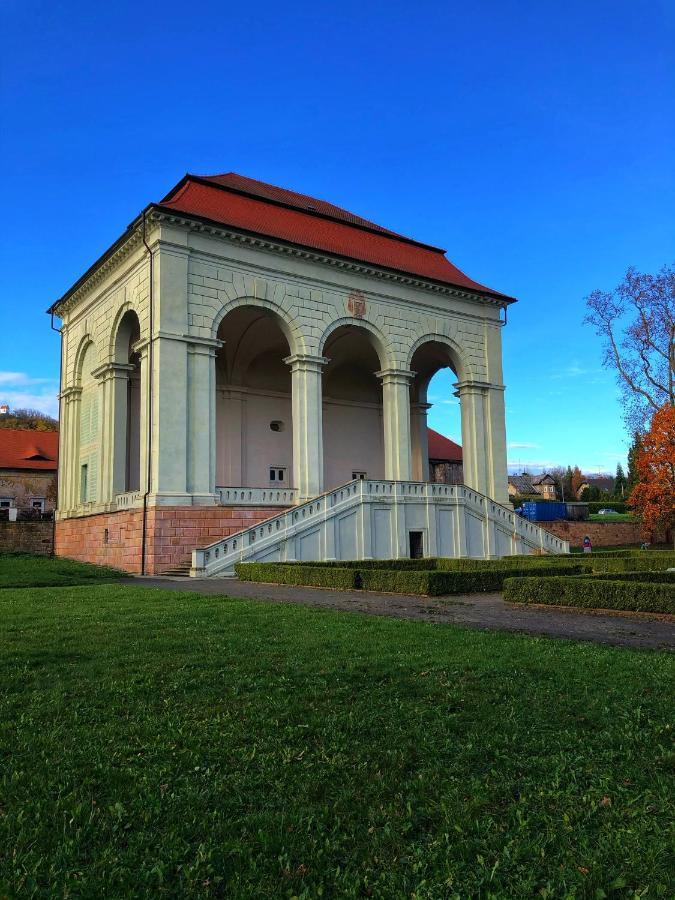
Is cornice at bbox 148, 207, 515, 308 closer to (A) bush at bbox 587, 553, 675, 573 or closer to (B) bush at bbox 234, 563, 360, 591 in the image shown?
(B) bush at bbox 234, 563, 360, 591

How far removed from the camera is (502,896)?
2885mm

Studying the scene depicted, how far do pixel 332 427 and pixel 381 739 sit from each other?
1383 inches

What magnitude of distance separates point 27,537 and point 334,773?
33.9 meters

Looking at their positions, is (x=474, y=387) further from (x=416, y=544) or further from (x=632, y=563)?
(x=632, y=563)

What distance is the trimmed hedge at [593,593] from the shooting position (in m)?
11.3

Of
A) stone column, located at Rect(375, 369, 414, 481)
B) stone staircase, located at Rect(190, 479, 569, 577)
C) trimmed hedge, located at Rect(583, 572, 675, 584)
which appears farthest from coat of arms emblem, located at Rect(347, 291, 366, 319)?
trimmed hedge, located at Rect(583, 572, 675, 584)

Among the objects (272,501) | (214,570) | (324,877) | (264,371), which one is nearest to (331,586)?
(214,570)

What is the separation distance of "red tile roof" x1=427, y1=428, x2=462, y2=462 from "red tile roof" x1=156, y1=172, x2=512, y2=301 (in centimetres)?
1641

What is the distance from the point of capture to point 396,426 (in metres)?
32.0

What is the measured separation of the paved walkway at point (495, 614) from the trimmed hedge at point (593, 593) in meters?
0.26

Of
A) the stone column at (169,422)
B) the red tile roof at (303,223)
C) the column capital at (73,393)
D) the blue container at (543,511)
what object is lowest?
the blue container at (543,511)

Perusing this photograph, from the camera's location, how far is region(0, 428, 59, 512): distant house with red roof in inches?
1986

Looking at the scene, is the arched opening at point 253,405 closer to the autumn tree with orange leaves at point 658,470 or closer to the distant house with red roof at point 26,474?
the autumn tree with orange leaves at point 658,470

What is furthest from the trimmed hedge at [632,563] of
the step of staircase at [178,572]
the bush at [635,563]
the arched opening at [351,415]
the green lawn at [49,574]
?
the arched opening at [351,415]
